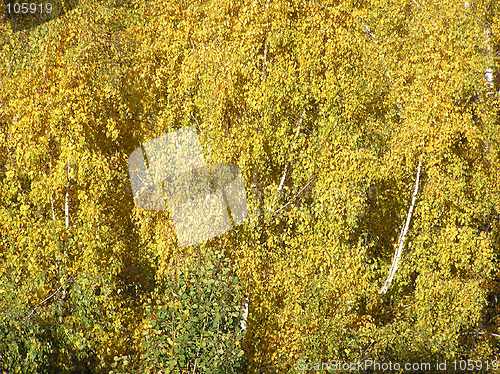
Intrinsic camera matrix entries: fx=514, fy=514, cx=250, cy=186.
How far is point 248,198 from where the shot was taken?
10.5 metres

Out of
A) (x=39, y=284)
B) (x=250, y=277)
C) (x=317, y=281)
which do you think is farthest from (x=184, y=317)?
(x=317, y=281)

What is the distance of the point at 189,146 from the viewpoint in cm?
1139

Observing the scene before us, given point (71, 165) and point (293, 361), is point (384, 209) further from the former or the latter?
point (71, 165)

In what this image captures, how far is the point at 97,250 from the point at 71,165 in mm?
1628

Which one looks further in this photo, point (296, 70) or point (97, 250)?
point (296, 70)

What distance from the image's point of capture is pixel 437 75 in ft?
36.2

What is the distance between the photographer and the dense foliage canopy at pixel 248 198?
9.05 meters

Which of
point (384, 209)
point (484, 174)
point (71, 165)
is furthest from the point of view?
point (384, 209)

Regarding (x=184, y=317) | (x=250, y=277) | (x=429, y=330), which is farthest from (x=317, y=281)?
(x=184, y=317)

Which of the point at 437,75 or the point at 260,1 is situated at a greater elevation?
the point at 260,1

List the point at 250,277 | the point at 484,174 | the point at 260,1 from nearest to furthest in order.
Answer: the point at 250,277 < the point at 260,1 < the point at 484,174

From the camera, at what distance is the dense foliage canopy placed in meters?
9.05

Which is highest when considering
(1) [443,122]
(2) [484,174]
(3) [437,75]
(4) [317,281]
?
(3) [437,75]

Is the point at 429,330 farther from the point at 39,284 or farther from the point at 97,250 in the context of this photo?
the point at 39,284
